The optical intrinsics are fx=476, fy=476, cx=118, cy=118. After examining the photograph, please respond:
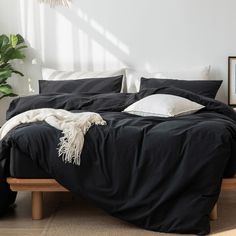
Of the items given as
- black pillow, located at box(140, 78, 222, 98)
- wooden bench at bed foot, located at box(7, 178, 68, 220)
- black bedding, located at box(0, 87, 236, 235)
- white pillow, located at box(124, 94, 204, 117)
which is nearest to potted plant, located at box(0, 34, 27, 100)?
black pillow, located at box(140, 78, 222, 98)

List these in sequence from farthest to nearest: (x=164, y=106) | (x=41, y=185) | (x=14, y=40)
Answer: (x=14, y=40), (x=164, y=106), (x=41, y=185)

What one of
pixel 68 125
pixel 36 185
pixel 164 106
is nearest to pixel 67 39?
pixel 164 106

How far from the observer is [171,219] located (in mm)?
2744

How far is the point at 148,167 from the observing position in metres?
2.79

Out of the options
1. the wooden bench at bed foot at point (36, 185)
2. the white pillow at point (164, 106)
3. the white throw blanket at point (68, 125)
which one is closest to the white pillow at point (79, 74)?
the white pillow at point (164, 106)

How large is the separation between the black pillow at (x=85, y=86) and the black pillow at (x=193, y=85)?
27cm

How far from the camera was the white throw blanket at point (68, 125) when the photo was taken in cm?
282

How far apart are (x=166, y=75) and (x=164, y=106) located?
146cm

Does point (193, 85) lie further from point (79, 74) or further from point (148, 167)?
point (148, 167)

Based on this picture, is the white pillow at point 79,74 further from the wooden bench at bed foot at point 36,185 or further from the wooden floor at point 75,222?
the wooden bench at bed foot at point 36,185

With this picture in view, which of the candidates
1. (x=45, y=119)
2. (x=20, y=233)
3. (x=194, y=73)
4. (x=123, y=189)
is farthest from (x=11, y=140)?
(x=194, y=73)

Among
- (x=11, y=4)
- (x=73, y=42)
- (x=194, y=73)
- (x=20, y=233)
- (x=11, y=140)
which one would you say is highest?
(x=11, y=4)

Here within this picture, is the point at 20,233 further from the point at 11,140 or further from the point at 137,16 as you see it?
the point at 137,16

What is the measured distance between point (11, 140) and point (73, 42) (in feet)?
7.82
